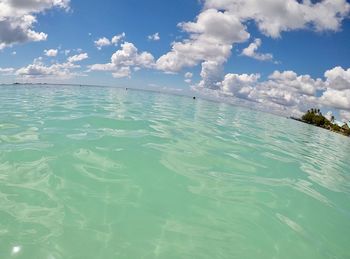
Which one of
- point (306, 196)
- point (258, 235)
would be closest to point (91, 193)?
point (258, 235)

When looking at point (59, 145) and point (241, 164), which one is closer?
point (59, 145)

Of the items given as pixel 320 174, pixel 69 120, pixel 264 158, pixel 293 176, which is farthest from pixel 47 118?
pixel 320 174

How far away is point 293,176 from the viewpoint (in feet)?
33.5

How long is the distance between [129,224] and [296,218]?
3.69 m

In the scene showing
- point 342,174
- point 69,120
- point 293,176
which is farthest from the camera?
point 69,120

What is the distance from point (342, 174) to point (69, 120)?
1195 centimetres

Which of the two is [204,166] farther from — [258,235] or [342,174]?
[342,174]

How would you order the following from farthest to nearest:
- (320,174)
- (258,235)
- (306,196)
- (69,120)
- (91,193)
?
(69,120) → (320,174) → (306,196) → (91,193) → (258,235)

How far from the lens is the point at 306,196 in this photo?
823 centimetres

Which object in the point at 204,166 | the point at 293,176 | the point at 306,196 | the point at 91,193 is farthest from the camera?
the point at 293,176

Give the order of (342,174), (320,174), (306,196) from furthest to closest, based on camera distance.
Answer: (342,174) → (320,174) → (306,196)

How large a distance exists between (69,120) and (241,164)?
8187 mm

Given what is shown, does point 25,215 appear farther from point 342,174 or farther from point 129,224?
point 342,174

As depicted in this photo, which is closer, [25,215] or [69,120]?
[25,215]
